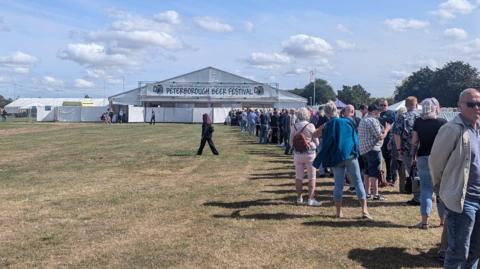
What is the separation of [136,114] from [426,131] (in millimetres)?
57172

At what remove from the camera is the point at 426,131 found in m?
7.36

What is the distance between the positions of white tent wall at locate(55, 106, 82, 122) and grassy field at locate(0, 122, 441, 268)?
53892 millimetres

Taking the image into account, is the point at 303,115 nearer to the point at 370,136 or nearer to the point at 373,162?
the point at 370,136

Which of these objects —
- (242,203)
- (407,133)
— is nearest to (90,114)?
(242,203)

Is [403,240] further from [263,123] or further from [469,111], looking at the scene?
[263,123]

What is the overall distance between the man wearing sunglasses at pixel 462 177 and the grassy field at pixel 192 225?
4.66ft

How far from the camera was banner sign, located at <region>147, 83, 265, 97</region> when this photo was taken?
6581cm

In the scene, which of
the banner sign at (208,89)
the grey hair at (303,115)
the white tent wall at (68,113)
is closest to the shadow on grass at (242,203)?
the grey hair at (303,115)

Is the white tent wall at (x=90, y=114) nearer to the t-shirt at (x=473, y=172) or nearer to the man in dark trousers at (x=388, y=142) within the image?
the man in dark trousers at (x=388, y=142)

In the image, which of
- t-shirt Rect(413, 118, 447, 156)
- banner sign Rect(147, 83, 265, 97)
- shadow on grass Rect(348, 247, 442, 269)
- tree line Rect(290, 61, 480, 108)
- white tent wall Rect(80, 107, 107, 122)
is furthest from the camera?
tree line Rect(290, 61, 480, 108)

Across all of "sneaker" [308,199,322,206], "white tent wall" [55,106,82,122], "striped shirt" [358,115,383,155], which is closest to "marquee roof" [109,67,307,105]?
"white tent wall" [55,106,82,122]

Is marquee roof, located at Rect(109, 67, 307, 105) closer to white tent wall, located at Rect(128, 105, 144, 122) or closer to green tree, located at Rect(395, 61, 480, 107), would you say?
white tent wall, located at Rect(128, 105, 144, 122)

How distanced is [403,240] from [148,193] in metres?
5.35

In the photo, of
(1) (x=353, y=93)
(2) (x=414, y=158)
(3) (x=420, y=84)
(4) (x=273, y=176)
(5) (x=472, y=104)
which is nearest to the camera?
(5) (x=472, y=104)
